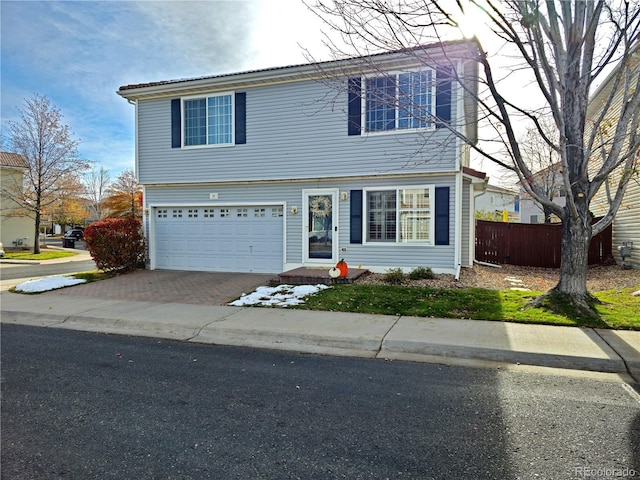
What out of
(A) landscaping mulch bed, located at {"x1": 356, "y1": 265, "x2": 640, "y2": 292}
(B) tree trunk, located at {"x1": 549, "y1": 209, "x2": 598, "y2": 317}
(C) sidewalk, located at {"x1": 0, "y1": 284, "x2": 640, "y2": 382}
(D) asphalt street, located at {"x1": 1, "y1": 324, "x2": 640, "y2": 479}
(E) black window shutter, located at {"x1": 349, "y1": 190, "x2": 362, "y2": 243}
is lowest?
(D) asphalt street, located at {"x1": 1, "y1": 324, "x2": 640, "y2": 479}

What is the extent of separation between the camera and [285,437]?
316 centimetres

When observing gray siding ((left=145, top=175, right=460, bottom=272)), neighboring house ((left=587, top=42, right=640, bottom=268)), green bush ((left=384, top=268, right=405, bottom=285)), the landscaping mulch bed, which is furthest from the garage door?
neighboring house ((left=587, top=42, right=640, bottom=268))

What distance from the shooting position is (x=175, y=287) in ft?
33.7

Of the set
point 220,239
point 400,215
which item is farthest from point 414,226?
point 220,239

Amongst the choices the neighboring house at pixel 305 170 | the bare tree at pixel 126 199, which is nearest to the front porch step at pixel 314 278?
the neighboring house at pixel 305 170

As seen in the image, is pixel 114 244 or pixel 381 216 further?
pixel 114 244

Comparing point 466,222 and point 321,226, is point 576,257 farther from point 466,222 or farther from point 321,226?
point 321,226

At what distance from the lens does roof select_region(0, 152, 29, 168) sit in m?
23.2

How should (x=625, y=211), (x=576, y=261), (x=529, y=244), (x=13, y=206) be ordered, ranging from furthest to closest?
(x=13, y=206), (x=529, y=244), (x=625, y=211), (x=576, y=261)

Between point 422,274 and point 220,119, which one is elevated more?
point 220,119

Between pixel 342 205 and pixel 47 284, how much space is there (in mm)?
8303

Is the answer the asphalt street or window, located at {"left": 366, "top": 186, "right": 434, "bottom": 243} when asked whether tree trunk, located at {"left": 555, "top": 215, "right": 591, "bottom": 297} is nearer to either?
the asphalt street

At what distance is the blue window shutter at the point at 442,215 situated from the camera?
1052 centimetres

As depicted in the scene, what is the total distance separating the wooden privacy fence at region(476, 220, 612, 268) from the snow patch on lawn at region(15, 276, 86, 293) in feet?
46.0
